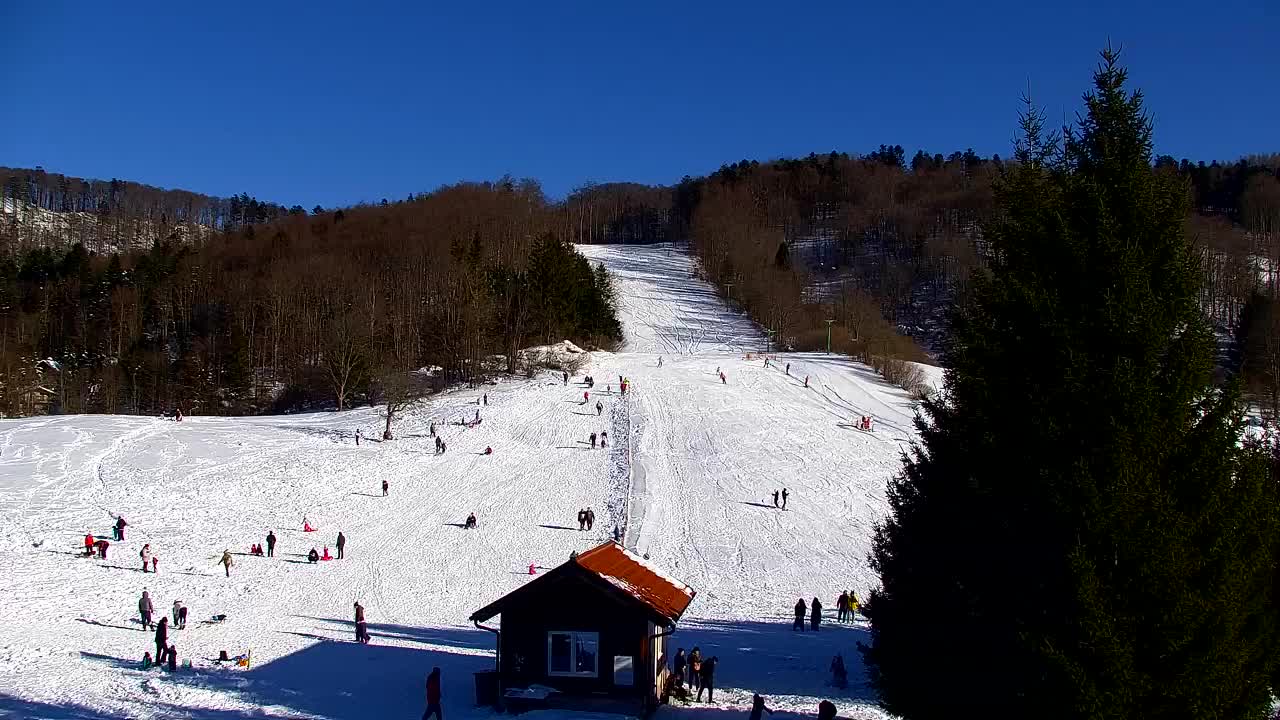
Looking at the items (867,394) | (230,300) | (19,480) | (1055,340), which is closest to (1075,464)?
(1055,340)

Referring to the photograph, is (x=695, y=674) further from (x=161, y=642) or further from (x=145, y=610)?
(x=145, y=610)

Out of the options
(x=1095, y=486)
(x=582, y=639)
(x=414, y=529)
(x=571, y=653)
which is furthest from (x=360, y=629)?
(x=1095, y=486)

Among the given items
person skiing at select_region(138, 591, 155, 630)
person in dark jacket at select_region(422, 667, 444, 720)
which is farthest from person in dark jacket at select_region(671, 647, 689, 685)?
person skiing at select_region(138, 591, 155, 630)

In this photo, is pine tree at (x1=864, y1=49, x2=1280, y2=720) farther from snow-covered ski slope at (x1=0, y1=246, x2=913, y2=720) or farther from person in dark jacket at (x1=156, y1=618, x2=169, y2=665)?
person in dark jacket at (x1=156, y1=618, x2=169, y2=665)

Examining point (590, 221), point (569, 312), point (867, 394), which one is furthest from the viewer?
point (590, 221)

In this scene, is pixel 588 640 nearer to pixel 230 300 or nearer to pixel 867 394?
pixel 867 394

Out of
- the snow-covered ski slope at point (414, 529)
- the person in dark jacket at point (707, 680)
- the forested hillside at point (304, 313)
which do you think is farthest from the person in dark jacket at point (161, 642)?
the forested hillside at point (304, 313)
